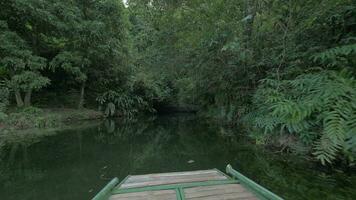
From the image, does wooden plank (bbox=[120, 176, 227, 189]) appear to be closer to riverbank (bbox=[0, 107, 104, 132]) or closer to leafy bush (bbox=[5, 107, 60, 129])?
riverbank (bbox=[0, 107, 104, 132])

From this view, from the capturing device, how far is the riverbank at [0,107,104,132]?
28.7 ft

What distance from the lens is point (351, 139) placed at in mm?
3242

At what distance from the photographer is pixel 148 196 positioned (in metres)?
2.45

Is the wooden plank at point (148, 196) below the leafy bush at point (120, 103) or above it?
below

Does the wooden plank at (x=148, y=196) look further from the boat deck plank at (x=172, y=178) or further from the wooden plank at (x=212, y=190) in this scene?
the boat deck plank at (x=172, y=178)

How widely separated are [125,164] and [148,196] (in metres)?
2.59

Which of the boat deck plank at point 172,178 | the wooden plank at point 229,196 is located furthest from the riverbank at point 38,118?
the wooden plank at point 229,196

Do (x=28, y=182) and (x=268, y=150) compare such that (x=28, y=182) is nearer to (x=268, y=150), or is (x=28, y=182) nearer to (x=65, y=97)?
(x=268, y=150)

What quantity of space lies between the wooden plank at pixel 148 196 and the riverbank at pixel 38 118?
780 centimetres

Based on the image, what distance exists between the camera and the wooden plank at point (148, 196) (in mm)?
2414

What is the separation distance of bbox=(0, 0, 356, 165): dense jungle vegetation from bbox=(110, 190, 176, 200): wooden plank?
2.09 meters

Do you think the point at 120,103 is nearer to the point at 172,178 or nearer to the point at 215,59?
the point at 215,59

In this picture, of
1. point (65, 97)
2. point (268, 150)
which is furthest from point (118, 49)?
point (268, 150)

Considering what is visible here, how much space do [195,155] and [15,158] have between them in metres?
3.88
